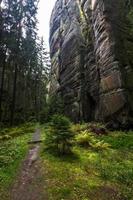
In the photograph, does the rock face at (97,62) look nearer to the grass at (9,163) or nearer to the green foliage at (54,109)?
the green foliage at (54,109)

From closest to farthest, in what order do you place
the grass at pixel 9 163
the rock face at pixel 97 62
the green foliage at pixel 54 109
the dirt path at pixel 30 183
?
the dirt path at pixel 30 183
the grass at pixel 9 163
the rock face at pixel 97 62
the green foliage at pixel 54 109

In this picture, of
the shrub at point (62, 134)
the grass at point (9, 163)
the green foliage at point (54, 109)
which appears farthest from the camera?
the green foliage at point (54, 109)

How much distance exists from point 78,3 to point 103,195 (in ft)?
110

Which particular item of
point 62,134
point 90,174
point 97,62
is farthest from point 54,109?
point 90,174

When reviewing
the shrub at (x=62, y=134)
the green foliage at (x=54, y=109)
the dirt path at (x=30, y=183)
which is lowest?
the dirt path at (x=30, y=183)

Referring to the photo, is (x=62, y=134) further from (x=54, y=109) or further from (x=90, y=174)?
(x=54, y=109)

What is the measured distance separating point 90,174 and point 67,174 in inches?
43.3

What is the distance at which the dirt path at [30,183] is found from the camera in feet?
36.2

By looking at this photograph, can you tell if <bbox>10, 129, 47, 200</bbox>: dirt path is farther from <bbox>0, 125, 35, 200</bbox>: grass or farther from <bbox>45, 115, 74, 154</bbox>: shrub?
<bbox>45, 115, 74, 154</bbox>: shrub

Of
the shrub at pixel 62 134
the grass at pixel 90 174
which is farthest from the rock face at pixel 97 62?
A: the shrub at pixel 62 134

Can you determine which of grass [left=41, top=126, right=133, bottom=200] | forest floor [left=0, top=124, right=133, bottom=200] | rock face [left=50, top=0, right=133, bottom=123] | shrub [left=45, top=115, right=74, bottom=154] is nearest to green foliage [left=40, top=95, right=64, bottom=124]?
rock face [left=50, top=0, right=133, bottom=123]

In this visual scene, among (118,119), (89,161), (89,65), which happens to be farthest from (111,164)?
(89,65)

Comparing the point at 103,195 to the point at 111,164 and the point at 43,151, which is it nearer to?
the point at 111,164

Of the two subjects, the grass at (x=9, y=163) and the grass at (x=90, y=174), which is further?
the grass at (x=9, y=163)
